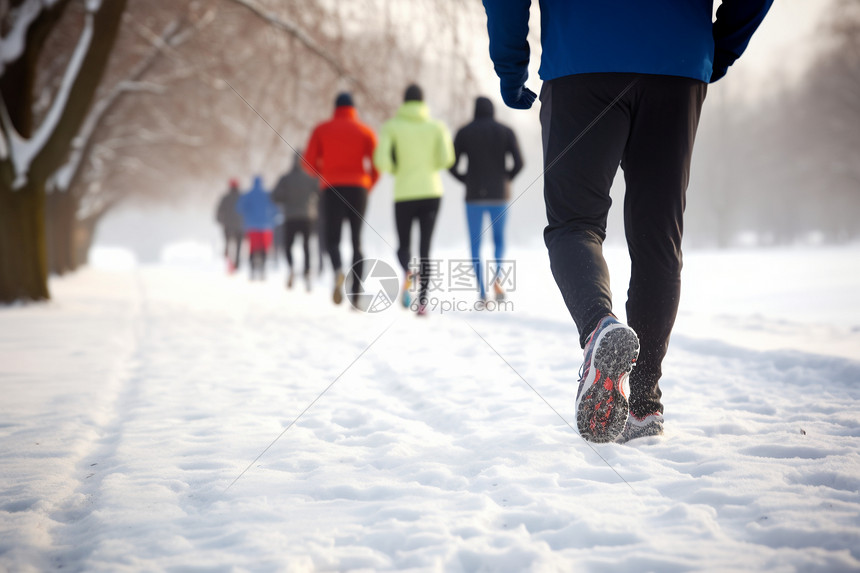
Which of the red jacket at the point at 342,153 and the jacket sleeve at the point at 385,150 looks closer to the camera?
the jacket sleeve at the point at 385,150

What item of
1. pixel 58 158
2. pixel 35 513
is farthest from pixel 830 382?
pixel 58 158

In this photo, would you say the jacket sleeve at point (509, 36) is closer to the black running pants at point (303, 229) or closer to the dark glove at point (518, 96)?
the dark glove at point (518, 96)

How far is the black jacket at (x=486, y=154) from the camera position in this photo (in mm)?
6410

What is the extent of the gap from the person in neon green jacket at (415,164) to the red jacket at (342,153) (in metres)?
0.37

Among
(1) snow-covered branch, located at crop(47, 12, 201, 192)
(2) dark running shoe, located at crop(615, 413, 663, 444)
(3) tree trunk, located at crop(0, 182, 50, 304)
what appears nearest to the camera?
(2) dark running shoe, located at crop(615, 413, 663, 444)

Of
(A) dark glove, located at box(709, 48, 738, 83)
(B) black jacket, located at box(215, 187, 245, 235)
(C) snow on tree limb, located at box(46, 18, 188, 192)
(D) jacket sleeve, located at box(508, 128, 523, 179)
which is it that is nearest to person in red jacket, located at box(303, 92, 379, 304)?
(D) jacket sleeve, located at box(508, 128, 523, 179)

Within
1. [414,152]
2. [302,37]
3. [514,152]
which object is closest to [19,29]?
[302,37]

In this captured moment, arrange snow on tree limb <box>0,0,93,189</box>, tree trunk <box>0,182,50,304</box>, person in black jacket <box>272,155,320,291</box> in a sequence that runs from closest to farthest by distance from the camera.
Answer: snow on tree limb <box>0,0,93,189</box> → tree trunk <box>0,182,50,304</box> → person in black jacket <box>272,155,320,291</box>

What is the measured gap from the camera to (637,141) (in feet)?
6.73

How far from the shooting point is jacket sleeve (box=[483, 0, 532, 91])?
6.55ft

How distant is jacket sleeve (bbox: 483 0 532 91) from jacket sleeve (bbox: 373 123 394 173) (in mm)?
3976

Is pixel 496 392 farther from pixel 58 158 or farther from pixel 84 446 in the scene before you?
pixel 58 158

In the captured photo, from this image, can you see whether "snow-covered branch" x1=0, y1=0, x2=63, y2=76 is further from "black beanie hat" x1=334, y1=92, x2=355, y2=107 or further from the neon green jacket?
the neon green jacket

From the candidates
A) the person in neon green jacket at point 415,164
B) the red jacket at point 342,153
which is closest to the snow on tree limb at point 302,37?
the red jacket at point 342,153
